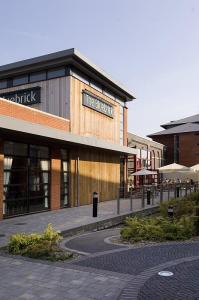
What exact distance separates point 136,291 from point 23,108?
1142 cm

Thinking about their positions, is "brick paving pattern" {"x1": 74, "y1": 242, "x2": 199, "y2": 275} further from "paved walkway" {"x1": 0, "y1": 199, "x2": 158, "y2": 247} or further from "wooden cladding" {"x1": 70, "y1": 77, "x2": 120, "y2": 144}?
"wooden cladding" {"x1": 70, "y1": 77, "x2": 120, "y2": 144}

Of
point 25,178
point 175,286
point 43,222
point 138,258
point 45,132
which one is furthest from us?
point 25,178

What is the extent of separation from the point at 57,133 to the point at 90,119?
589cm

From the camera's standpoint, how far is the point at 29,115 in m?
15.9

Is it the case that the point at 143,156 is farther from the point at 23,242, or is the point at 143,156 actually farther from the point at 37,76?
the point at 23,242

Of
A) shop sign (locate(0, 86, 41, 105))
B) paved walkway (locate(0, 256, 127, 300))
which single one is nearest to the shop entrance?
shop sign (locate(0, 86, 41, 105))

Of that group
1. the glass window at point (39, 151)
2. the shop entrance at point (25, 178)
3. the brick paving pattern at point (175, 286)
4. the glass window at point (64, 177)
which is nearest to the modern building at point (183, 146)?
the glass window at point (64, 177)

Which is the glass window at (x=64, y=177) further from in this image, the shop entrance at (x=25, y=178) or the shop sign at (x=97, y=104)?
the shop sign at (x=97, y=104)

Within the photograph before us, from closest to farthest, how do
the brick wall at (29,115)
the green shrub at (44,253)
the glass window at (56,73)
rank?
1. the green shrub at (44,253)
2. the brick wall at (29,115)
3. the glass window at (56,73)

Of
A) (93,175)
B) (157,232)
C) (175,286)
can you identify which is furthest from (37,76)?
(175,286)

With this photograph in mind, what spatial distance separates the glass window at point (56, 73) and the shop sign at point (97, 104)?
1763 mm

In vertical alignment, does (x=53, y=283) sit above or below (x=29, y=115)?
below

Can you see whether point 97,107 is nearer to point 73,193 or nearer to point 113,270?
point 73,193

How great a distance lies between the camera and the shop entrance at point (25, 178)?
14742 mm
